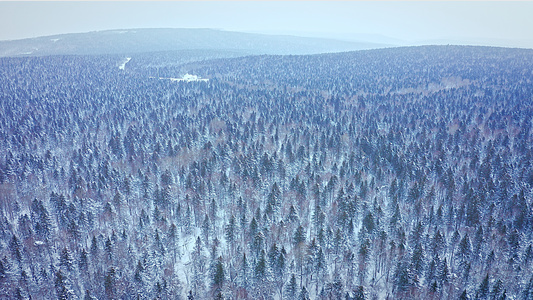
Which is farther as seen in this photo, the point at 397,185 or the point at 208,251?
the point at 397,185

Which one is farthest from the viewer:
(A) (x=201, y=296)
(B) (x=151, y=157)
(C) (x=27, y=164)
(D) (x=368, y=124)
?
(D) (x=368, y=124)

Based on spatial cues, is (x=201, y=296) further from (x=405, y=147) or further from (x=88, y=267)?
(x=405, y=147)

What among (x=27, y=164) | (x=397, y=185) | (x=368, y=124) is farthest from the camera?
(x=368, y=124)

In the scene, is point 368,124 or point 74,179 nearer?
point 74,179

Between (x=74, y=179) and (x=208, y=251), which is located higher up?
(x=74, y=179)

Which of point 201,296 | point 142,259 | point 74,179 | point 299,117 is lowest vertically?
point 201,296

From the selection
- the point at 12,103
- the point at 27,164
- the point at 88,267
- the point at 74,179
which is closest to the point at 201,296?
the point at 88,267

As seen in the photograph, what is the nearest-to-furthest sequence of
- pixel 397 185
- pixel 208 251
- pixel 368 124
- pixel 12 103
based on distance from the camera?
pixel 208 251, pixel 397 185, pixel 368 124, pixel 12 103

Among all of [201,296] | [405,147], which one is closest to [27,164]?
[201,296]

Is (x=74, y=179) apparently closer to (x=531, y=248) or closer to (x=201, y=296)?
(x=201, y=296)
